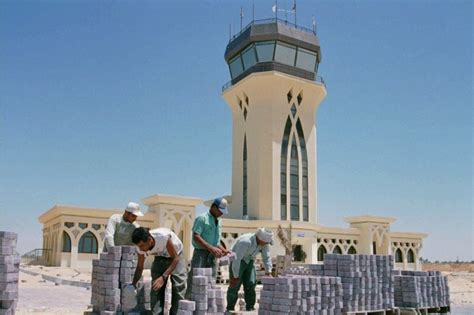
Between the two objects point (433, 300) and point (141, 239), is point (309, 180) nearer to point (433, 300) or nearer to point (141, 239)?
point (433, 300)

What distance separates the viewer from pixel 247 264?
8.79m

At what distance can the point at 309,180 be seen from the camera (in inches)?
1471

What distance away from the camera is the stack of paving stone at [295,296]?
8172 mm

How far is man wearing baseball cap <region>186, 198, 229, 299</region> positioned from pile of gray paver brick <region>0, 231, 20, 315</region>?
268cm

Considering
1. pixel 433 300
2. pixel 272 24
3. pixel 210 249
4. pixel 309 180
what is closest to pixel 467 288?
pixel 309 180

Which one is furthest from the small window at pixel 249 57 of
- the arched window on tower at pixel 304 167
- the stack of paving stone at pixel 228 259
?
the stack of paving stone at pixel 228 259

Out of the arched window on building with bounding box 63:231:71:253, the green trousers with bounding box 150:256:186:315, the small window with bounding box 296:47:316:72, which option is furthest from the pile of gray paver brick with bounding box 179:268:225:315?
the small window with bounding box 296:47:316:72

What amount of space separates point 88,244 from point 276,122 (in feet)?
53.3

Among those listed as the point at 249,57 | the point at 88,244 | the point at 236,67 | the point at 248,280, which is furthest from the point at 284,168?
the point at 248,280

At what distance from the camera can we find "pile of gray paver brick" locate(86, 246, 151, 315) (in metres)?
7.01

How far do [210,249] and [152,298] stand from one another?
139cm

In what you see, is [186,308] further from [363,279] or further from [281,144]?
[281,144]

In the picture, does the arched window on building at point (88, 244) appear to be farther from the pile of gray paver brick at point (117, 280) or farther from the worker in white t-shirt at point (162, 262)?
the worker in white t-shirt at point (162, 262)

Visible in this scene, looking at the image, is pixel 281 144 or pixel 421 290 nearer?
pixel 421 290
